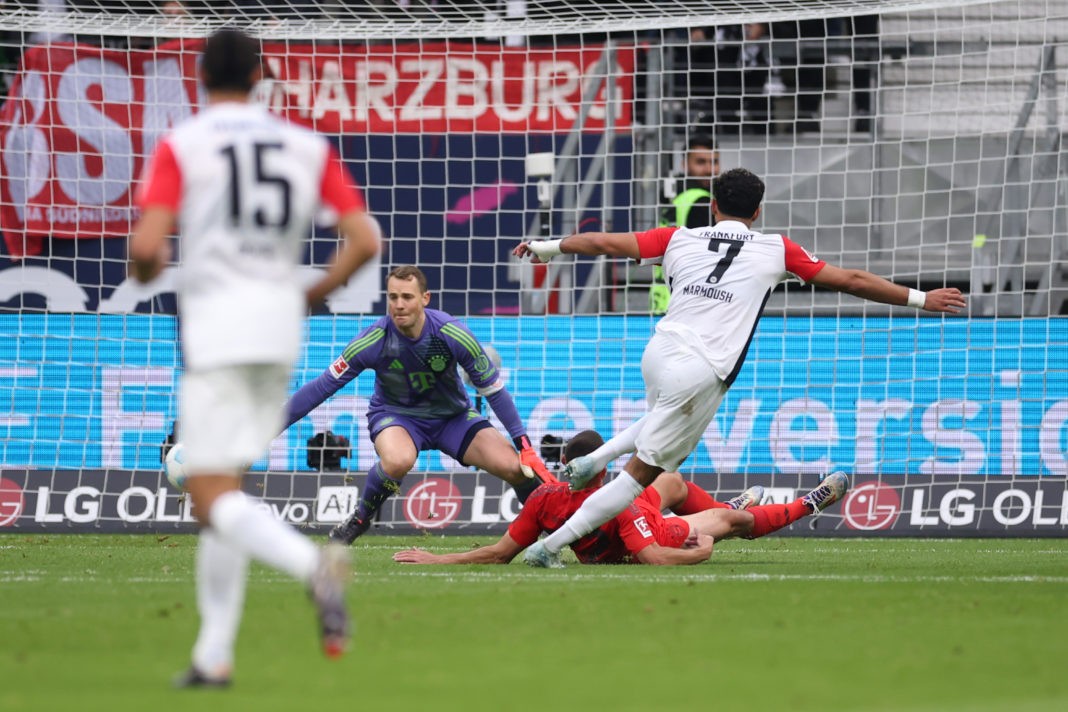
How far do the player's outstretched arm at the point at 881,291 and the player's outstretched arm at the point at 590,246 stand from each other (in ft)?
3.43

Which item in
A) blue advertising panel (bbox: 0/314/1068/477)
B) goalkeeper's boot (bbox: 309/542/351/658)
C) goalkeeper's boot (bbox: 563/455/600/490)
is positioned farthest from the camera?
blue advertising panel (bbox: 0/314/1068/477)

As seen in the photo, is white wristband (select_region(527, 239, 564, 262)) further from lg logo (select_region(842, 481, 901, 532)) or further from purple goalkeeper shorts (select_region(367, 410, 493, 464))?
lg logo (select_region(842, 481, 901, 532))

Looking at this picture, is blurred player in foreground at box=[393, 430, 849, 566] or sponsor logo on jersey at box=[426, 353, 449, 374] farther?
sponsor logo on jersey at box=[426, 353, 449, 374]

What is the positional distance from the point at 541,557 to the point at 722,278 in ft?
6.26

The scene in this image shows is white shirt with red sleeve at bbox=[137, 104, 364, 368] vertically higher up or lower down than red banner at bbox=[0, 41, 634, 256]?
lower down

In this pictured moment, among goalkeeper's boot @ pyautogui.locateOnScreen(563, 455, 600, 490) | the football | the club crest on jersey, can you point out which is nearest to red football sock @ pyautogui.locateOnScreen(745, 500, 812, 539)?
goalkeeper's boot @ pyautogui.locateOnScreen(563, 455, 600, 490)

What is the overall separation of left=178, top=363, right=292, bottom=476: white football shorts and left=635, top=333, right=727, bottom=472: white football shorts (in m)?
4.13

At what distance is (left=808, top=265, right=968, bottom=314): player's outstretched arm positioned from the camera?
8.76 metres

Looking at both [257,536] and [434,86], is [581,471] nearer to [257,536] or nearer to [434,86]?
[257,536]

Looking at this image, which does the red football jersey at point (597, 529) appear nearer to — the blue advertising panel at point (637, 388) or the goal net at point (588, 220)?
the goal net at point (588, 220)

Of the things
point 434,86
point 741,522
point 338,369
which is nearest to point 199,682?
point 741,522

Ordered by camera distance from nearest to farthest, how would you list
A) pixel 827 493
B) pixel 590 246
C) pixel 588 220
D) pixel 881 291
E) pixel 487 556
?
pixel 590 246
pixel 881 291
pixel 487 556
pixel 827 493
pixel 588 220

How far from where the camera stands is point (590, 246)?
341 inches

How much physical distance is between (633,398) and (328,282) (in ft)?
32.5
